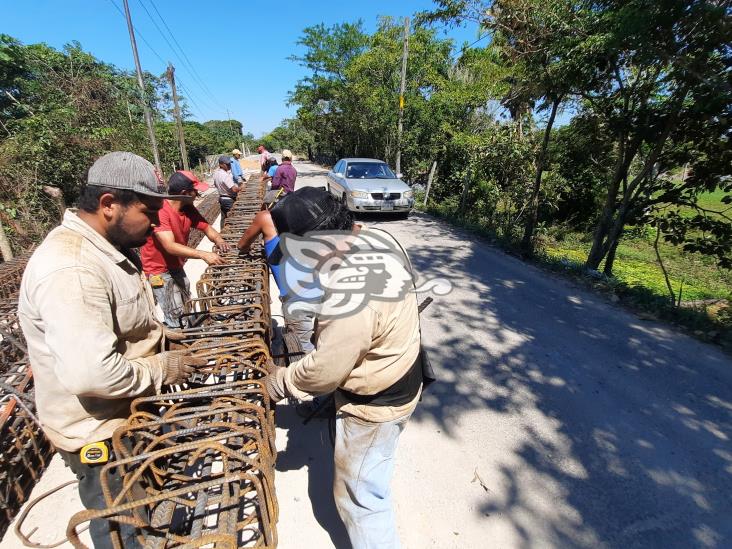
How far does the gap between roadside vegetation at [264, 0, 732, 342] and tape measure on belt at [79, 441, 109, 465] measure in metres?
5.48

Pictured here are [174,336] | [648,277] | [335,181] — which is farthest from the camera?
[335,181]

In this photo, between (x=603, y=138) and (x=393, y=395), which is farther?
(x=603, y=138)

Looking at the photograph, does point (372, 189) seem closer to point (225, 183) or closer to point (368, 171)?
point (368, 171)

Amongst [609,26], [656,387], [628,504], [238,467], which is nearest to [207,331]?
[238,467]

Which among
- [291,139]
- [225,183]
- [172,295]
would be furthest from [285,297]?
[291,139]

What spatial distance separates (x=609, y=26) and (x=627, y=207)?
2.57m

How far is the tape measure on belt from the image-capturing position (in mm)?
1364

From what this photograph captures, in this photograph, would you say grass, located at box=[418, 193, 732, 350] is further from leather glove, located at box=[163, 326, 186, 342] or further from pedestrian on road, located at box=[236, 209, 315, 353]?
leather glove, located at box=[163, 326, 186, 342]

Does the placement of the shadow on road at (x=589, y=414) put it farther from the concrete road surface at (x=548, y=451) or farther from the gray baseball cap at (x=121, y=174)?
the gray baseball cap at (x=121, y=174)

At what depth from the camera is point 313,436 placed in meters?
2.70

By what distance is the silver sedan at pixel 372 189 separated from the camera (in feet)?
29.6

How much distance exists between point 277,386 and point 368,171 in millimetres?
9222

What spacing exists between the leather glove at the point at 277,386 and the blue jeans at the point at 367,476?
0.93ft

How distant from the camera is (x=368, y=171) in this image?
33.3 ft
